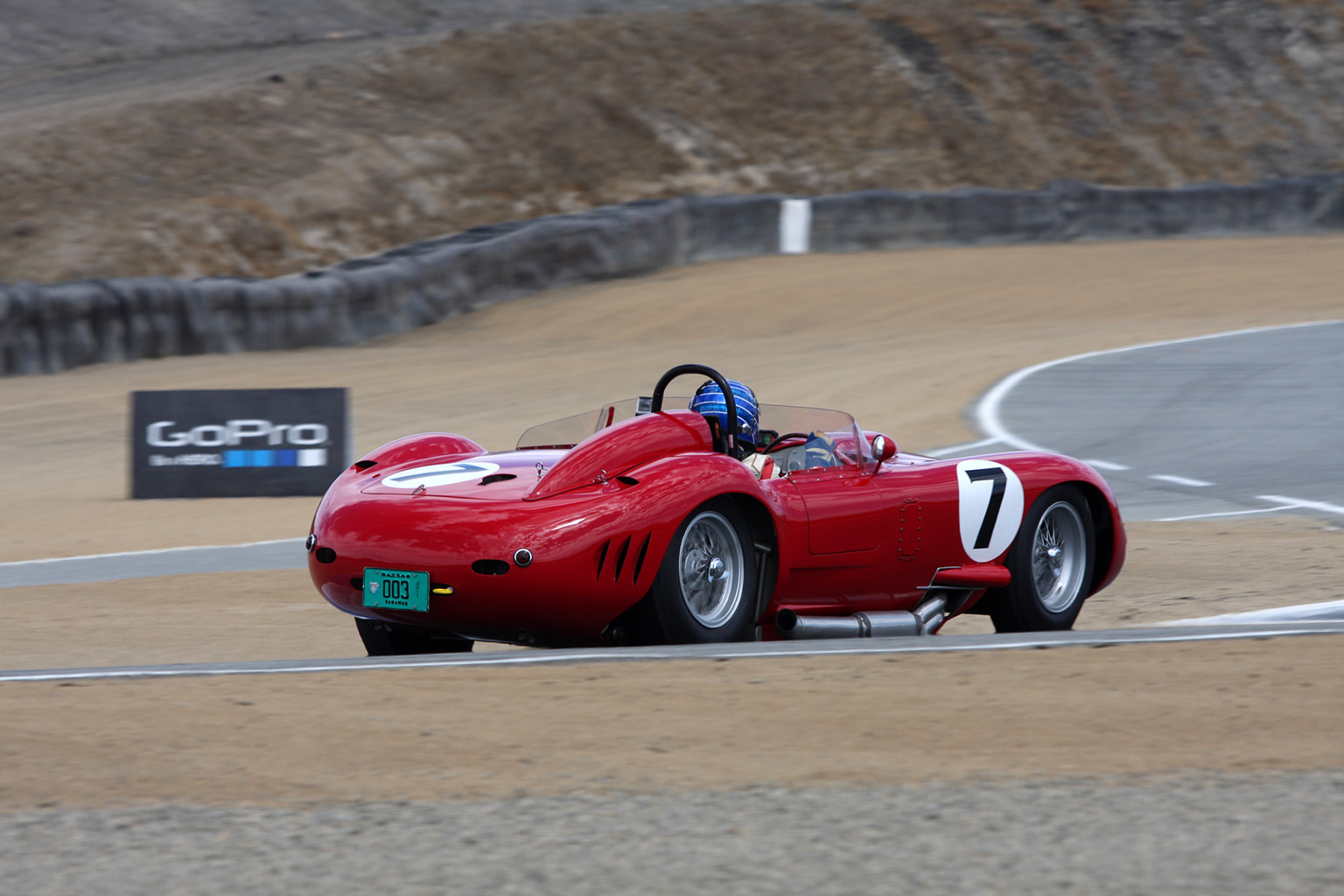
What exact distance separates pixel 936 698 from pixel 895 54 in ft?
136

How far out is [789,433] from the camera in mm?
7355

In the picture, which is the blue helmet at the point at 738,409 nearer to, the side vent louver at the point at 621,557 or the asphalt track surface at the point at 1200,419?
the side vent louver at the point at 621,557

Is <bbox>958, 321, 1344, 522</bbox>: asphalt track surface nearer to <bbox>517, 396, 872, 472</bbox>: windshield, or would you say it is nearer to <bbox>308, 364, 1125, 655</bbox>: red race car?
<bbox>308, 364, 1125, 655</bbox>: red race car

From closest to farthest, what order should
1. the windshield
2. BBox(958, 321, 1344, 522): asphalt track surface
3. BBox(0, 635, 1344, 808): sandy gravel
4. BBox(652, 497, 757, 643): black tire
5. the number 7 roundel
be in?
BBox(0, 635, 1344, 808): sandy gravel
BBox(652, 497, 757, 643): black tire
the windshield
the number 7 roundel
BBox(958, 321, 1344, 522): asphalt track surface

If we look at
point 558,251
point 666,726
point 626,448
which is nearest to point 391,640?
point 626,448

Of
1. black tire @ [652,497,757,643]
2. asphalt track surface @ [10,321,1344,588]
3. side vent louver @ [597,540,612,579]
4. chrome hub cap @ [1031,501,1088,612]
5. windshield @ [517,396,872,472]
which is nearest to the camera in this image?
side vent louver @ [597,540,612,579]

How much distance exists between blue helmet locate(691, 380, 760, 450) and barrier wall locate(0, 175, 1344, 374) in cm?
1596

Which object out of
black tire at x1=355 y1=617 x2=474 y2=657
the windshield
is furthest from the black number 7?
black tire at x1=355 y1=617 x2=474 y2=657

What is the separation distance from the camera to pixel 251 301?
2333 centimetres

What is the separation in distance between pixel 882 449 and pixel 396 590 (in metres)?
2.21

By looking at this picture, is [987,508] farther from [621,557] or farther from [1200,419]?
[1200,419]

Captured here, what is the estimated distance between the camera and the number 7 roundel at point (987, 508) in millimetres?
7438

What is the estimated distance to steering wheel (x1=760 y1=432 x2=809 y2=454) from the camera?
23.4ft

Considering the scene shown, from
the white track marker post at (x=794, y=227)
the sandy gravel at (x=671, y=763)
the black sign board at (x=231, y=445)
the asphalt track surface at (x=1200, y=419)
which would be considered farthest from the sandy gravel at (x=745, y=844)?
the white track marker post at (x=794, y=227)
